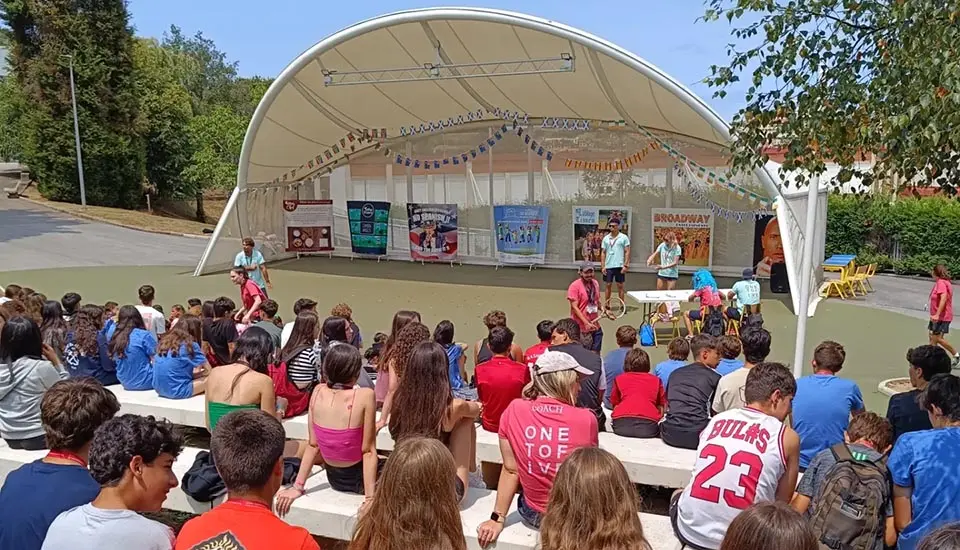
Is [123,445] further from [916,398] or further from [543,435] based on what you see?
[916,398]

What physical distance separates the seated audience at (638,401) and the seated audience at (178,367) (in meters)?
3.18

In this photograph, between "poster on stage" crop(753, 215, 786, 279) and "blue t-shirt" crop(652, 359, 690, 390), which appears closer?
"blue t-shirt" crop(652, 359, 690, 390)

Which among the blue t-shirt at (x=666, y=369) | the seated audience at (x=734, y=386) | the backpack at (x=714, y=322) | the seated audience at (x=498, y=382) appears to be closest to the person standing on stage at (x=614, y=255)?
the backpack at (x=714, y=322)

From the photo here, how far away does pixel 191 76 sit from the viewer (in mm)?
51500

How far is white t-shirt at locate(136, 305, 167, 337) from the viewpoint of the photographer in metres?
7.21

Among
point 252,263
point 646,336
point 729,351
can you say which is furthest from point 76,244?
point 729,351

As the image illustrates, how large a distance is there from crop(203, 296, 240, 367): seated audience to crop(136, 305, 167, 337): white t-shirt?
0.66 meters

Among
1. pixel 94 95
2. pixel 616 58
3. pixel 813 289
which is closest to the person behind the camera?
pixel 616 58

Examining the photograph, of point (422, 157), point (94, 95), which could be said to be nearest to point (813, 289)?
point (422, 157)

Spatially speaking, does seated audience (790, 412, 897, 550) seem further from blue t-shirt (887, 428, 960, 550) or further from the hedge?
the hedge

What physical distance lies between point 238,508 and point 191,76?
55.2 m

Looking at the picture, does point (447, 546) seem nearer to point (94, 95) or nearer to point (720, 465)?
point (720, 465)

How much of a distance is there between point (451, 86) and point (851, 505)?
1343 centimetres

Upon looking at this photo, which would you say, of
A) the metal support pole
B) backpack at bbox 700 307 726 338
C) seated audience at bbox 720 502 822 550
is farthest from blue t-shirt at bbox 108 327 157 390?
backpack at bbox 700 307 726 338
